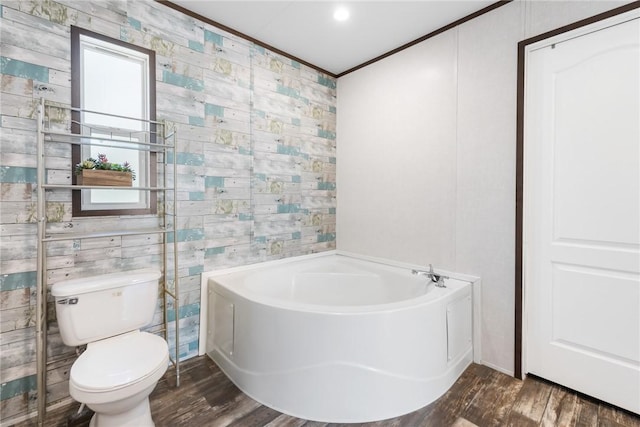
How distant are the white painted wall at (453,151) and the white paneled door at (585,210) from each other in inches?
5.0

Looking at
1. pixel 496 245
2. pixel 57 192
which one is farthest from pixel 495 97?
pixel 57 192

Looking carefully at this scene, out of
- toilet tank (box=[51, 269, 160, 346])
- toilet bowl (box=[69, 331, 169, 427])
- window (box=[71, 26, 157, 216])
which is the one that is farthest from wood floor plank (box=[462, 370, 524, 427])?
window (box=[71, 26, 157, 216])

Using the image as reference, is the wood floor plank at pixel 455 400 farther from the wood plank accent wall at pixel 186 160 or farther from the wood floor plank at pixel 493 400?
the wood plank accent wall at pixel 186 160

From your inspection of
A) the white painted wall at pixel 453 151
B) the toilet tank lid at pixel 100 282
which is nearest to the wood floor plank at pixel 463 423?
the white painted wall at pixel 453 151

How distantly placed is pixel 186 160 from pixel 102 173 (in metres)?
0.58

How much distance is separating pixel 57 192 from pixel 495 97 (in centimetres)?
281

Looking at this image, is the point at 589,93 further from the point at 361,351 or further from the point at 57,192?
the point at 57,192

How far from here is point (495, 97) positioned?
6.77 ft

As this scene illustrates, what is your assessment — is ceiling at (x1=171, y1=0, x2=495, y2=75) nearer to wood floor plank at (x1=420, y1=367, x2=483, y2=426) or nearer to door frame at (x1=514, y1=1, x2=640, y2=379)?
door frame at (x1=514, y1=1, x2=640, y2=379)

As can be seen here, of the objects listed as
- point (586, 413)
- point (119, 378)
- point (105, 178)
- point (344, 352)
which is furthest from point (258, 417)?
point (586, 413)

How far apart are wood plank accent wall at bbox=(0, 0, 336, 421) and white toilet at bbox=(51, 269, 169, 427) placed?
244mm

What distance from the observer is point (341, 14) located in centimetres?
218

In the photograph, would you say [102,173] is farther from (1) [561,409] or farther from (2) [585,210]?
(1) [561,409]

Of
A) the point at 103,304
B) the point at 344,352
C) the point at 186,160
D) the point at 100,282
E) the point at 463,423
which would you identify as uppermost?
the point at 186,160
